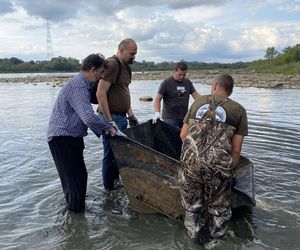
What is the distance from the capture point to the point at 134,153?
5.52 m

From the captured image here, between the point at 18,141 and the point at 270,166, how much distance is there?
740 centimetres

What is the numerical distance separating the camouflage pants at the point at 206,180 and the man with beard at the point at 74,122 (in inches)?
51.0

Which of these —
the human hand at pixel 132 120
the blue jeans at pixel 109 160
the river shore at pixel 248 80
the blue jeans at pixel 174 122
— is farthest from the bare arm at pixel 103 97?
the river shore at pixel 248 80

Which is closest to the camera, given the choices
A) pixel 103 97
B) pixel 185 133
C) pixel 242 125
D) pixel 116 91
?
pixel 242 125

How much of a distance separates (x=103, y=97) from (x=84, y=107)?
37.5 inches

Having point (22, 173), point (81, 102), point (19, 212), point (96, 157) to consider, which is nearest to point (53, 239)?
point (19, 212)

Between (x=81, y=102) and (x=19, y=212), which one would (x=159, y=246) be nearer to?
(x=81, y=102)

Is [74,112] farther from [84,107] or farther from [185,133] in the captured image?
[185,133]

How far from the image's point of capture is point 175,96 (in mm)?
7816

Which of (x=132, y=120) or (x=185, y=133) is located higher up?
(x=185, y=133)

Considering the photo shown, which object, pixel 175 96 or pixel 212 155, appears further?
pixel 175 96

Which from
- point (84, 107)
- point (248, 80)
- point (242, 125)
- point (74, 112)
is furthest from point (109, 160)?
point (248, 80)

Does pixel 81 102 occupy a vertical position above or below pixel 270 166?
above

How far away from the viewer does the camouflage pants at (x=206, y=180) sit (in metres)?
4.23
